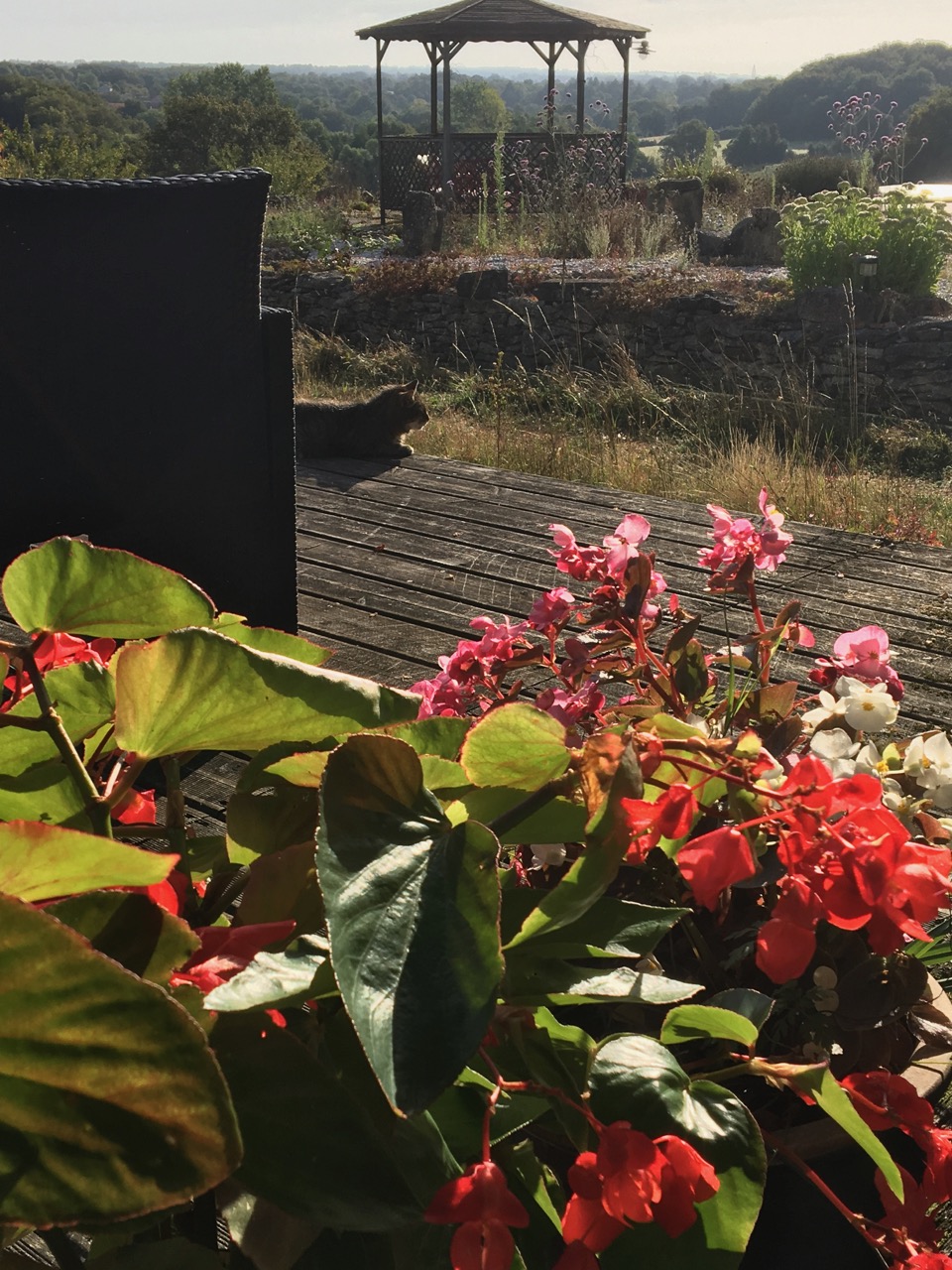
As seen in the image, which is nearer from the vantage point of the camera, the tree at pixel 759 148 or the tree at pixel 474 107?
the tree at pixel 759 148

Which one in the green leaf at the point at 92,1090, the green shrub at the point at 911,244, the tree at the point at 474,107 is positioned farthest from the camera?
the tree at the point at 474,107

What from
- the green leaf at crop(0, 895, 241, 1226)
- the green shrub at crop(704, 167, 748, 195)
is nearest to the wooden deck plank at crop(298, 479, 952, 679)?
the green leaf at crop(0, 895, 241, 1226)

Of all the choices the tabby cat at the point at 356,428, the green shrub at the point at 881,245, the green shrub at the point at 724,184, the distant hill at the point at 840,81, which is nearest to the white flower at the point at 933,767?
the tabby cat at the point at 356,428

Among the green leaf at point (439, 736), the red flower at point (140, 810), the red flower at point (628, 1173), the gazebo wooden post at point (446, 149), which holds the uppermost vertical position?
the gazebo wooden post at point (446, 149)

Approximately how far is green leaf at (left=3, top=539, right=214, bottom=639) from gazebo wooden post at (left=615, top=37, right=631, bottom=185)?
17.0m

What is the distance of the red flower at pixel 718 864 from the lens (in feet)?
1.30

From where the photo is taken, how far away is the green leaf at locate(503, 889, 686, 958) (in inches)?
14.9

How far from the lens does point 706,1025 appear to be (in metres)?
0.43

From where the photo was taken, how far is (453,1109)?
1.32ft

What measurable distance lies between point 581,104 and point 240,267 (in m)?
18.1

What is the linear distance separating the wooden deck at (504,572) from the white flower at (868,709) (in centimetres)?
135

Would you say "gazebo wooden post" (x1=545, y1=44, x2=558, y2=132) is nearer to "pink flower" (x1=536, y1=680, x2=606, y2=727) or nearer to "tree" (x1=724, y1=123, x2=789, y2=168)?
"pink flower" (x1=536, y1=680, x2=606, y2=727)

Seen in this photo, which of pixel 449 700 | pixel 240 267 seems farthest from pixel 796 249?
pixel 449 700

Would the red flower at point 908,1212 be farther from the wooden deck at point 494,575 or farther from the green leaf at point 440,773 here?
the wooden deck at point 494,575
